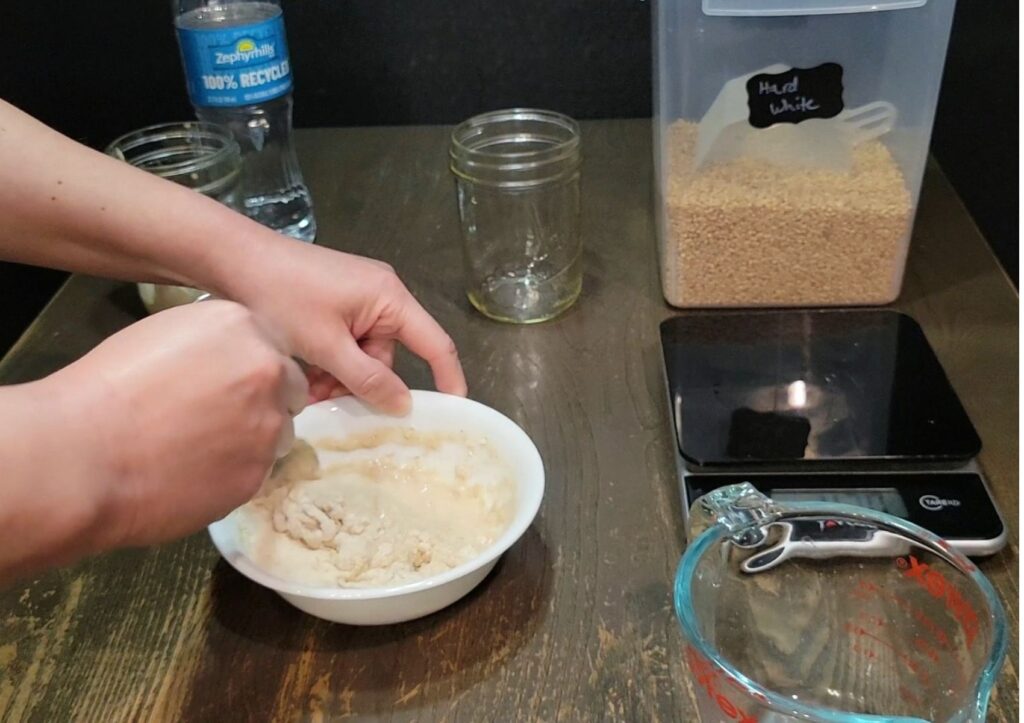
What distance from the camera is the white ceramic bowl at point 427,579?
1.67 feet

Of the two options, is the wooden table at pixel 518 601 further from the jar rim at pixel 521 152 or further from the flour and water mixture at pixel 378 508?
the jar rim at pixel 521 152

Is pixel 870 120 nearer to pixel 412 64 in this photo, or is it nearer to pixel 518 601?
pixel 518 601

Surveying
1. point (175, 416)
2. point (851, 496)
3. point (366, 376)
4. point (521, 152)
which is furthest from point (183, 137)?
point (851, 496)

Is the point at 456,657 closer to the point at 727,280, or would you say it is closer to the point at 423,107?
the point at 727,280

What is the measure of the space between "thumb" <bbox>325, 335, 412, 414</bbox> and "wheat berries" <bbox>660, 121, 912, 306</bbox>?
30 cm

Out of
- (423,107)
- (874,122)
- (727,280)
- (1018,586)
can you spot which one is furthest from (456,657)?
(423,107)

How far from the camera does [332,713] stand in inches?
20.0

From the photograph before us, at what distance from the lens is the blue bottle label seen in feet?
2.82

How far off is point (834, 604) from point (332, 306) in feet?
1.18

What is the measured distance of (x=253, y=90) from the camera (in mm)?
884

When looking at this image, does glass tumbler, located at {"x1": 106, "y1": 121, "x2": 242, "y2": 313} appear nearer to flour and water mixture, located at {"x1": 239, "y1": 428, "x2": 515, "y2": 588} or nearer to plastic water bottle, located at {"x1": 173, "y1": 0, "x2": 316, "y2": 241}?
plastic water bottle, located at {"x1": 173, "y1": 0, "x2": 316, "y2": 241}

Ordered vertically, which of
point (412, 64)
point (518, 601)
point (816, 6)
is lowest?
point (518, 601)

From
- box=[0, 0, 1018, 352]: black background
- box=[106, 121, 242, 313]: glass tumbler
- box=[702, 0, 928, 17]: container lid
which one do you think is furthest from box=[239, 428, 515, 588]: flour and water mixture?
box=[0, 0, 1018, 352]: black background

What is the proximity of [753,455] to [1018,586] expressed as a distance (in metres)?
0.17
